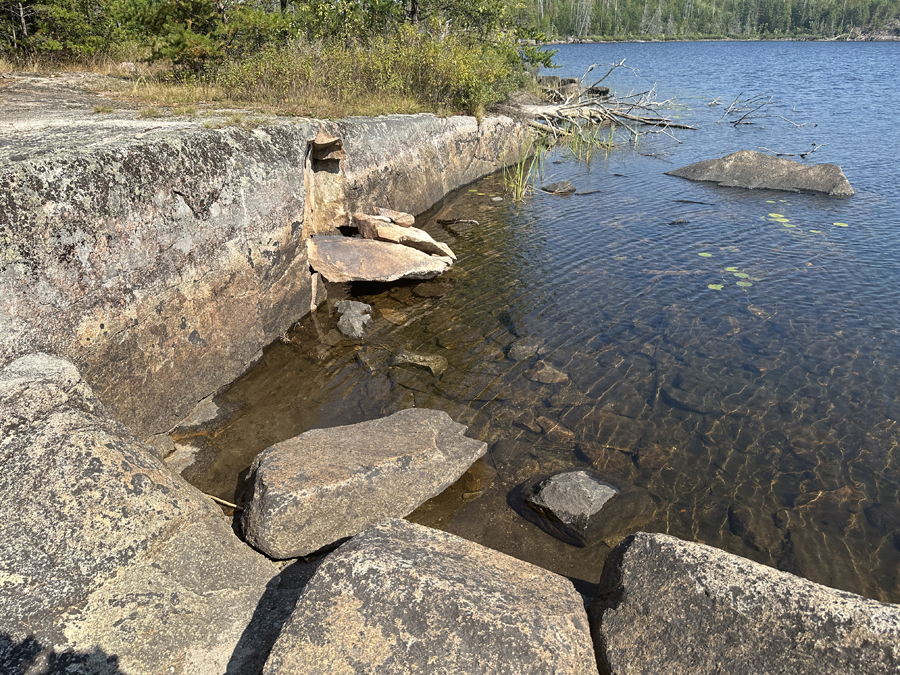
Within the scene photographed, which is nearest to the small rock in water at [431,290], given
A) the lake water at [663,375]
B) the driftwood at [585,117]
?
the lake water at [663,375]

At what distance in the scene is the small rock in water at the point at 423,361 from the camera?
6.65 m

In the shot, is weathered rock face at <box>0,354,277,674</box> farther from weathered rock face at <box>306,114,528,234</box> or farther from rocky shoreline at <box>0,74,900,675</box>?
weathered rock face at <box>306,114,528,234</box>

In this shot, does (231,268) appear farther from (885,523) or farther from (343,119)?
(885,523)

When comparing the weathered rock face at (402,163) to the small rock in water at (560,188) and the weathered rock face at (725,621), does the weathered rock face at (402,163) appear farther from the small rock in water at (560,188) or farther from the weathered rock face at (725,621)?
the weathered rock face at (725,621)

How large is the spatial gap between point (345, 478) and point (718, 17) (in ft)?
358

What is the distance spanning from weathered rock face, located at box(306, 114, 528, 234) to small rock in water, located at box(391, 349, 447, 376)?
2.60 metres

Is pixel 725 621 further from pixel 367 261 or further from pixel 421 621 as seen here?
pixel 367 261

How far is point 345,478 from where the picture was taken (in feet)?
13.9

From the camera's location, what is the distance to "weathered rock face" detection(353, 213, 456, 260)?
8906 millimetres

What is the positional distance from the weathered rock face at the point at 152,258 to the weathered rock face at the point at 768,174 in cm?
1109

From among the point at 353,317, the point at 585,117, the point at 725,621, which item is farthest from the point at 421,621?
the point at 585,117

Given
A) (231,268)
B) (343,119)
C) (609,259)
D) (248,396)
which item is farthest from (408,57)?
(248,396)

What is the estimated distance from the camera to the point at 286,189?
23.5 feet

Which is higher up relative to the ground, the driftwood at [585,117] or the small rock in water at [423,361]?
the driftwood at [585,117]
